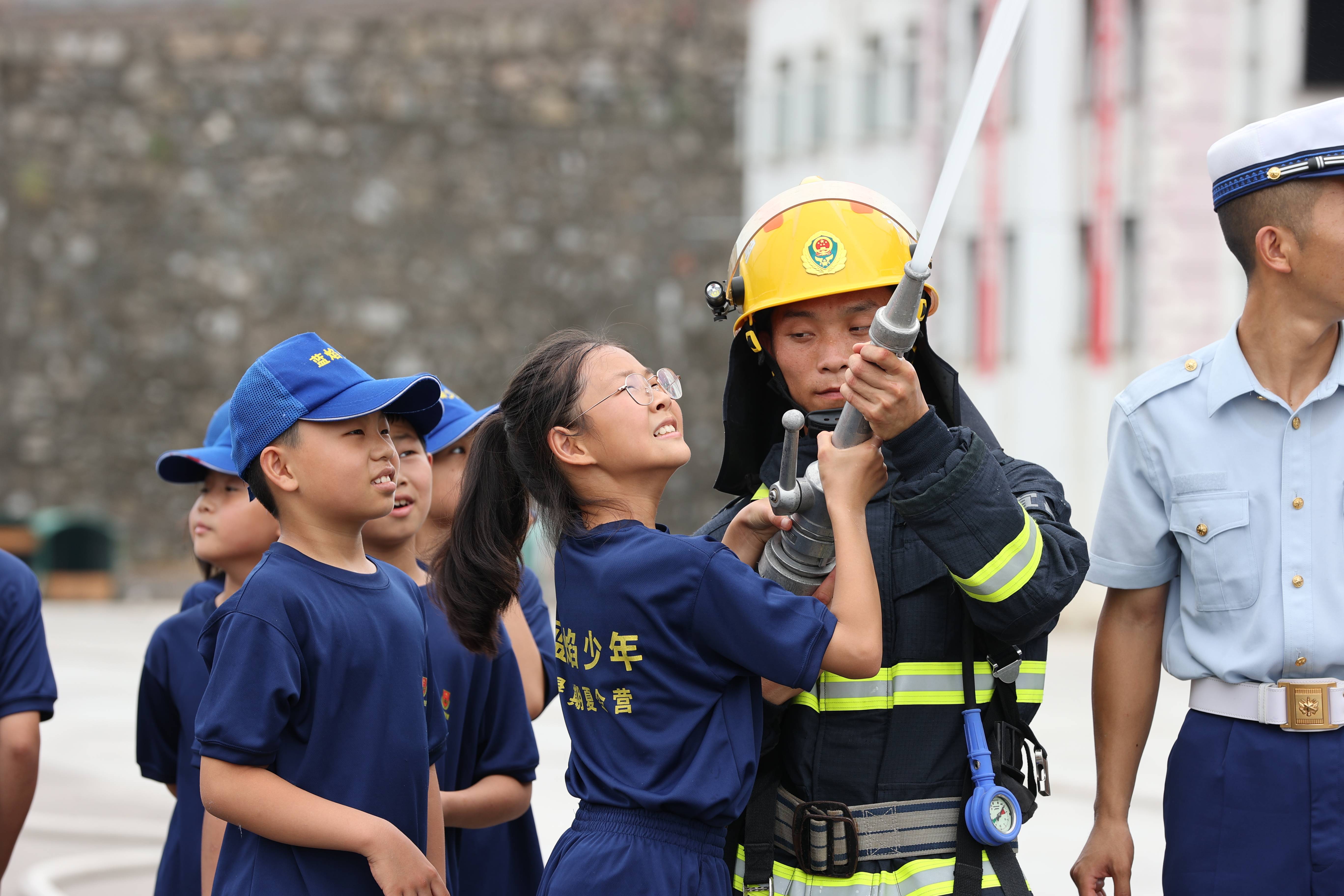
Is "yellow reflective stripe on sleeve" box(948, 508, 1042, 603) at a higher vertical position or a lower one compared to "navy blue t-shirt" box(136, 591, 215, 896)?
higher

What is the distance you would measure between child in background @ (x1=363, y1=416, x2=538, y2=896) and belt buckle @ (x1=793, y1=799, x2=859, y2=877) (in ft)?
3.44

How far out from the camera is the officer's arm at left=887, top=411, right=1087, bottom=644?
2.58 metres

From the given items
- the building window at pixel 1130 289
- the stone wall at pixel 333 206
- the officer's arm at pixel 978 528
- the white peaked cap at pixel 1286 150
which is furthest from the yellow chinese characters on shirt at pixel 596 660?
the stone wall at pixel 333 206

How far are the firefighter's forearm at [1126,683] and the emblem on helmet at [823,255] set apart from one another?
898 mm

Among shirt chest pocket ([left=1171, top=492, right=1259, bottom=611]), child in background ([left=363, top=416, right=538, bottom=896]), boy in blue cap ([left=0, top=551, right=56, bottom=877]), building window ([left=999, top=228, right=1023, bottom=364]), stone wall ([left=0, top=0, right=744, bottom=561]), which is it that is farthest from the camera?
stone wall ([left=0, top=0, right=744, bottom=561])

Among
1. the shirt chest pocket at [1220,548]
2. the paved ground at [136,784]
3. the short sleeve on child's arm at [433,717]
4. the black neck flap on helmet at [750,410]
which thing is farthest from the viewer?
the paved ground at [136,784]

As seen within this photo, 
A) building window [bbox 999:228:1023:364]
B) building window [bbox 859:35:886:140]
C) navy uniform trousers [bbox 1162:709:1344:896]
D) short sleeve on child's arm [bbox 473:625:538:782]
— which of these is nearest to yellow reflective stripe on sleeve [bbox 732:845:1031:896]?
navy uniform trousers [bbox 1162:709:1344:896]

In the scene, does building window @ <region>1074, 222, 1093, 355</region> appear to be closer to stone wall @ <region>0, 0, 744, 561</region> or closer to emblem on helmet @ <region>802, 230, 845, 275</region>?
stone wall @ <region>0, 0, 744, 561</region>

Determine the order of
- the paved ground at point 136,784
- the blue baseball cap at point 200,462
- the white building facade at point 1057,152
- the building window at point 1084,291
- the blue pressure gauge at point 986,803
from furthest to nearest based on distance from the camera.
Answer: the building window at point 1084,291 → the white building facade at point 1057,152 → the paved ground at point 136,784 → the blue baseball cap at point 200,462 → the blue pressure gauge at point 986,803

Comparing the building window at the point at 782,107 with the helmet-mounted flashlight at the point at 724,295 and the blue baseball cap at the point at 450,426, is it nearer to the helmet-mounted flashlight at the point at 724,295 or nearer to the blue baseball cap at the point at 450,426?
the blue baseball cap at the point at 450,426

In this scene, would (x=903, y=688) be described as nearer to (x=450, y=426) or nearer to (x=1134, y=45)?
(x=450, y=426)

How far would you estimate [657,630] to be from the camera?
263 centimetres

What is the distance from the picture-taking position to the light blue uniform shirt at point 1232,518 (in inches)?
116

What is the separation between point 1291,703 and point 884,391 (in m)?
1.04
